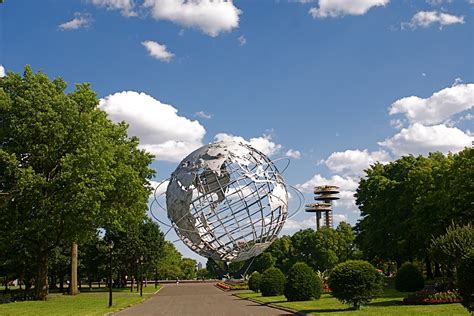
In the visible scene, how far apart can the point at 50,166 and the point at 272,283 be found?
17.5 metres

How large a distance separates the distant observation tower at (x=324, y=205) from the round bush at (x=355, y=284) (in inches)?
4622

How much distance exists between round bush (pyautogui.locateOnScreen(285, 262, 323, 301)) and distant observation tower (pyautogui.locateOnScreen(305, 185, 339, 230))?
10955 centimetres

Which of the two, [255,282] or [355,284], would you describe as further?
[255,282]

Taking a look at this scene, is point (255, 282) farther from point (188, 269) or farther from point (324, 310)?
point (188, 269)

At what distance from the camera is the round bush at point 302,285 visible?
32.1 metres

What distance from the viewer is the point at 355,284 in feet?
80.2

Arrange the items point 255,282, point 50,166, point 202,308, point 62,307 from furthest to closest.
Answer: point 255,282, point 50,166, point 62,307, point 202,308

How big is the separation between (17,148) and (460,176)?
26.8 meters

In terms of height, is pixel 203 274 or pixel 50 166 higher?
pixel 50 166

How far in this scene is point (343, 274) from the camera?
24.8 m

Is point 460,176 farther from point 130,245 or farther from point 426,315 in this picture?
point 130,245

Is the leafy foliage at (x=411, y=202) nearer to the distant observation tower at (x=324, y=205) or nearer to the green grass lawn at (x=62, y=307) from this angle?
the green grass lawn at (x=62, y=307)

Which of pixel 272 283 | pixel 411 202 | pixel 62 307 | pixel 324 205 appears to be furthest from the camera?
pixel 324 205

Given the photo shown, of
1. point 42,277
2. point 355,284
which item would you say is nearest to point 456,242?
point 355,284
